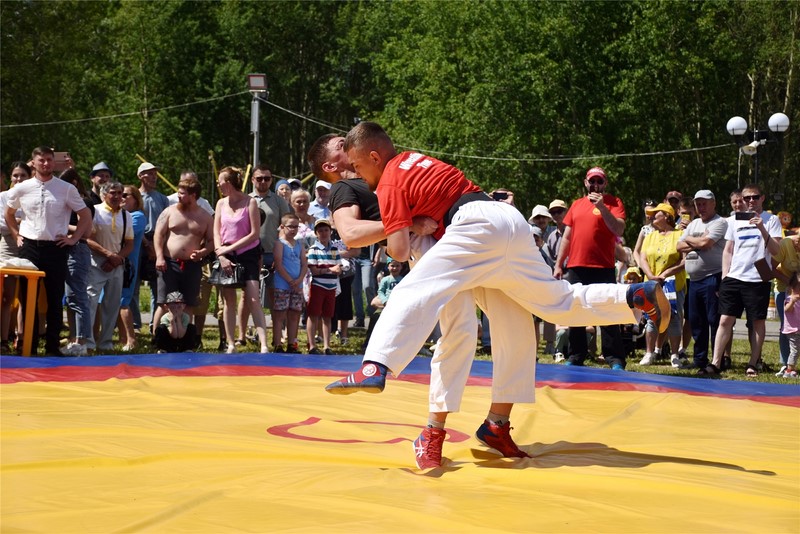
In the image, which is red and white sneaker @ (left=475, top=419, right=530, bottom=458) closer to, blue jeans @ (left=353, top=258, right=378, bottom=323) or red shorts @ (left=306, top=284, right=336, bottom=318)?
red shorts @ (left=306, top=284, right=336, bottom=318)

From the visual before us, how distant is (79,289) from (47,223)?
707 millimetres

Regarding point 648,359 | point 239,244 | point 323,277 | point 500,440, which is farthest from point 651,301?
point 323,277

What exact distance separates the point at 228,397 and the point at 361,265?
6.16 m

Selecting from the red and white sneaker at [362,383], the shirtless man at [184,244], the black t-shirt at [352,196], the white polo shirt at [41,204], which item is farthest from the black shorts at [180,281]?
the red and white sneaker at [362,383]

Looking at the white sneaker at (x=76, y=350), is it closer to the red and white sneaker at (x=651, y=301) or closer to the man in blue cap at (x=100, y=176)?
the man in blue cap at (x=100, y=176)

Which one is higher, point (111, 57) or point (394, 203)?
point (111, 57)

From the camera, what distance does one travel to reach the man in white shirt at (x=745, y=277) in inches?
336

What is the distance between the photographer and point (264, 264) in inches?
380

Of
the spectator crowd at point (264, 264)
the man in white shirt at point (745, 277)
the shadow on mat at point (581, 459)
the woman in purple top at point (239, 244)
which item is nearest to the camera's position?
the shadow on mat at point (581, 459)

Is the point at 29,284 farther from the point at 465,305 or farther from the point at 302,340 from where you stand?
the point at 465,305

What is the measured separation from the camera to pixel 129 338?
925 cm

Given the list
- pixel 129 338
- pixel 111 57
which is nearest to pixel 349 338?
pixel 129 338

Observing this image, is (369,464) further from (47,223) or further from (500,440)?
(47,223)

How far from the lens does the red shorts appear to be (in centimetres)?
937
